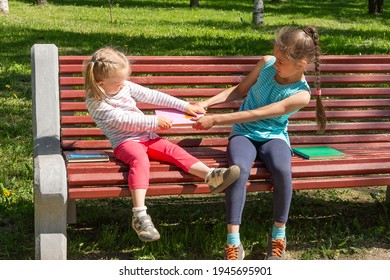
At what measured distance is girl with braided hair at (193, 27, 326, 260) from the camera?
402 cm

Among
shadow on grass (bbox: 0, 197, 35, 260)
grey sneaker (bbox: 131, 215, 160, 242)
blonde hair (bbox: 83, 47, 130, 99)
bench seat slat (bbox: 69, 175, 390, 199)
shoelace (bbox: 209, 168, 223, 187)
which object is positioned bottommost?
shadow on grass (bbox: 0, 197, 35, 260)

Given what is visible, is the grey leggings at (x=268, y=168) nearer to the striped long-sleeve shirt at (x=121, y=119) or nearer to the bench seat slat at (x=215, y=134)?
the bench seat slat at (x=215, y=134)

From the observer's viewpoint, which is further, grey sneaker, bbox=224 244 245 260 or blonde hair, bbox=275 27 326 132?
blonde hair, bbox=275 27 326 132

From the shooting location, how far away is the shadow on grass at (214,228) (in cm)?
441

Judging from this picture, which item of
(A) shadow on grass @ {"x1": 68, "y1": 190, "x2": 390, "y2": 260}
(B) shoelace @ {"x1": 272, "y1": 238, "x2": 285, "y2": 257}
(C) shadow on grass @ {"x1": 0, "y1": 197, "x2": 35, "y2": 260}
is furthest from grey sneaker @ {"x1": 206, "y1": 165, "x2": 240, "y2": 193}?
(C) shadow on grass @ {"x1": 0, "y1": 197, "x2": 35, "y2": 260}

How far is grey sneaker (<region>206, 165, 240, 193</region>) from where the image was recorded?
3939mm

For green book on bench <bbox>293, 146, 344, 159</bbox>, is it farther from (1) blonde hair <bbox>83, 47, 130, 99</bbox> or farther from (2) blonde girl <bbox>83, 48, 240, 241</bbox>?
(1) blonde hair <bbox>83, 47, 130, 99</bbox>

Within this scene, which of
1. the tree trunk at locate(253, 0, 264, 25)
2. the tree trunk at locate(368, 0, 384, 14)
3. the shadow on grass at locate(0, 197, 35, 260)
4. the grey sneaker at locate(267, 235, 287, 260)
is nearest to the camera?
the grey sneaker at locate(267, 235, 287, 260)

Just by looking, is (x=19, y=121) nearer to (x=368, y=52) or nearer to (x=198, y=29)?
(x=368, y=52)

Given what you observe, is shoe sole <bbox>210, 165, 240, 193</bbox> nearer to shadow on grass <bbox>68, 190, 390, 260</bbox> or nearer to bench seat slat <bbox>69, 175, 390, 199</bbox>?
bench seat slat <bbox>69, 175, 390, 199</bbox>

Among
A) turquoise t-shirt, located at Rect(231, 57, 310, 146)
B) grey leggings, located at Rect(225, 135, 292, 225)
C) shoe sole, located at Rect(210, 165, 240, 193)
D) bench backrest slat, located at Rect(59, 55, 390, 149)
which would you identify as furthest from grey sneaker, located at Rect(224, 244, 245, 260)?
bench backrest slat, located at Rect(59, 55, 390, 149)

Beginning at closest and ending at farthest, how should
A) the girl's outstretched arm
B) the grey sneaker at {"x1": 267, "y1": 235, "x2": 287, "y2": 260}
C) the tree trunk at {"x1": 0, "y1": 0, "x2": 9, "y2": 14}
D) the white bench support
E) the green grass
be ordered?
the white bench support < the grey sneaker at {"x1": 267, "y1": 235, "x2": 287, "y2": 260} < the girl's outstretched arm < the green grass < the tree trunk at {"x1": 0, "y1": 0, "x2": 9, "y2": 14}

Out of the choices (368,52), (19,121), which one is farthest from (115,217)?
(368,52)

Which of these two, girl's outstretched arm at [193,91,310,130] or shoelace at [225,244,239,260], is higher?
girl's outstretched arm at [193,91,310,130]
